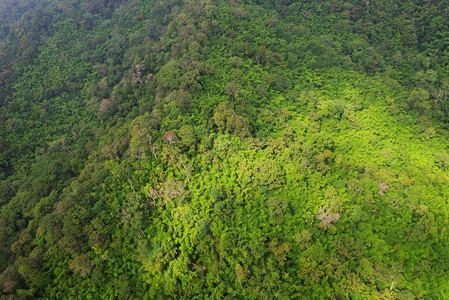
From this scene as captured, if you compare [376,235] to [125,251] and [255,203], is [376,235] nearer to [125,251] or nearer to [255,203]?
[255,203]

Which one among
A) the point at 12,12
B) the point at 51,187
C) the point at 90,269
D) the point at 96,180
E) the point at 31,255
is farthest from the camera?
the point at 12,12

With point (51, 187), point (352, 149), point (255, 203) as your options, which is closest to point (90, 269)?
point (255, 203)

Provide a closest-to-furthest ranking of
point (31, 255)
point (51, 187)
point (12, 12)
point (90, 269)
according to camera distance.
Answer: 1. point (90, 269)
2. point (31, 255)
3. point (51, 187)
4. point (12, 12)

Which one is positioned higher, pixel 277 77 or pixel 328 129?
pixel 277 77

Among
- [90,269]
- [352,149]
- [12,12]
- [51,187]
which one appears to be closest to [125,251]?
A: [90,269]

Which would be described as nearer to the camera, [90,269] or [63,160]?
[90,269]

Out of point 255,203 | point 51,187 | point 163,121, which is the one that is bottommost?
point 51,187

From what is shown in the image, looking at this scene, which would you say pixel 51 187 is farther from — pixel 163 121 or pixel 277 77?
pixel 277 77
